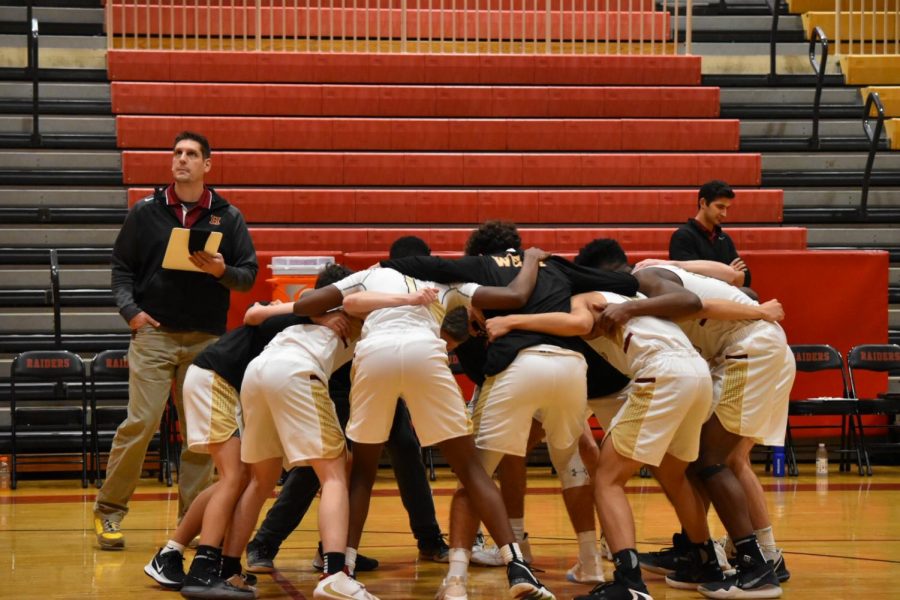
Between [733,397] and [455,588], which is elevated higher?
[733,397]

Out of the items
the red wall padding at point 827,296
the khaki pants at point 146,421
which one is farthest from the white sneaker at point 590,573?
the red wall padding at point 827,296

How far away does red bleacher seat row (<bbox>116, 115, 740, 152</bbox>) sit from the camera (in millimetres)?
11547

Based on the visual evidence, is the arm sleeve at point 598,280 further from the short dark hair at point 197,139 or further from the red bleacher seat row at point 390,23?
the red bleacher seat row at point 390,23

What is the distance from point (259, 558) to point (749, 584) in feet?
7.35

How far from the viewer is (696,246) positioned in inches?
308

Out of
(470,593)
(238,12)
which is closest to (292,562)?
(470,593)

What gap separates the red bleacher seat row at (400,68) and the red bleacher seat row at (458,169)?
119 centimetres

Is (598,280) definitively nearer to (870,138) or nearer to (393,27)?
(870,138)

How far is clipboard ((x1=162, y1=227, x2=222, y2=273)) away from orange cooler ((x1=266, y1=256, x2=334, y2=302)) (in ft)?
6.56

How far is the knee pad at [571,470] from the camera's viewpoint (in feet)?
17.9

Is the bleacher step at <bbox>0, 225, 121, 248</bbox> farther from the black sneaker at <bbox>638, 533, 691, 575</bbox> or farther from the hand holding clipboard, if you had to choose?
the black sneaker at <bbox>638, 533, 691, 575</bbox>

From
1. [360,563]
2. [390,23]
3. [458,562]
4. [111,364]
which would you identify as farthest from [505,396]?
[390,23]

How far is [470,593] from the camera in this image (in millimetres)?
5219

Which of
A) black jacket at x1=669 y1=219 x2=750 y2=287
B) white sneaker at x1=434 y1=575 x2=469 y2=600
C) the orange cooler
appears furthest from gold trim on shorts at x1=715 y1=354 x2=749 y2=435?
the orange cooler
